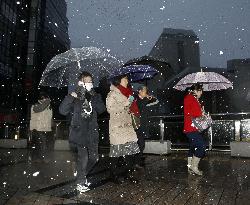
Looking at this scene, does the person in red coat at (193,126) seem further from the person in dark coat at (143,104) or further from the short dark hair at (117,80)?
the short dark hair at (117,80)

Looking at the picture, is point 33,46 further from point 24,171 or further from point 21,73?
point 24,171

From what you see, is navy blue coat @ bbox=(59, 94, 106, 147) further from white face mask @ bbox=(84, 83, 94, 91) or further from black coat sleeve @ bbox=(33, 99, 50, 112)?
black coat sleeve @ bbox=(33, 99, 50, 112)

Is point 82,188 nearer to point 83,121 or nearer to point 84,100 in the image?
point 83,121

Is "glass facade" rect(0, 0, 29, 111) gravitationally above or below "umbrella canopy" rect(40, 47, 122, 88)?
above

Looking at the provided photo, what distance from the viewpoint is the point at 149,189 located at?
521 cm

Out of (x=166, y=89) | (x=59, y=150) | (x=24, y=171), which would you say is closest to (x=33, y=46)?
(x=166, y=89)

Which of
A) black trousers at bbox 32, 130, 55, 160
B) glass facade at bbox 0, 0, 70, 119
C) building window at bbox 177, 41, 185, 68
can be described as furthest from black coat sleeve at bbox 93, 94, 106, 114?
building window at bbox 177, 41, 185, 68

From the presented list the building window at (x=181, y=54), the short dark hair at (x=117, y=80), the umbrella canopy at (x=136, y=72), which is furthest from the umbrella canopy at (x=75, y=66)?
the building window at (x=181, y=54)

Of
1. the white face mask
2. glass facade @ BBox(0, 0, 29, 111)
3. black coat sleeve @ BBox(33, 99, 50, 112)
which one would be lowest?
black coat sleeve @ BBox(33, 99, 50, 112)

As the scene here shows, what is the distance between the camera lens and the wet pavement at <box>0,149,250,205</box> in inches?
180

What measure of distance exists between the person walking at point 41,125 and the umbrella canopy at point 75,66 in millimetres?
1945

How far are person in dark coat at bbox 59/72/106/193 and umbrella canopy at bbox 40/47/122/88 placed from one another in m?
0.91

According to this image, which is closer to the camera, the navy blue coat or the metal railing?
the navy blue coat

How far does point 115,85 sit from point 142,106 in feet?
6.07
